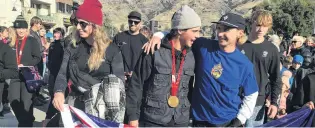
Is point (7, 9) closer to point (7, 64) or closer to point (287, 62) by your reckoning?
point (287, 62)

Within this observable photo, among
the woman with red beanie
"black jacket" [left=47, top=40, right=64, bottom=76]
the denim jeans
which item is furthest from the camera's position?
"black jacket" [left=47, top=40, right=64, bottom=76]

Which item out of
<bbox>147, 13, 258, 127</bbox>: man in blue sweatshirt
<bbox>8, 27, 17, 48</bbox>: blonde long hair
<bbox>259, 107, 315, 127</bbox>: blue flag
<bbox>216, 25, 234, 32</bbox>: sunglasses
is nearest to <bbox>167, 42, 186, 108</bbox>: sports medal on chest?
<bbox>147, 13, 258, 127</bbox>: man in blue sweatshirt

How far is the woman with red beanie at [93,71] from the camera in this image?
13.7 ft

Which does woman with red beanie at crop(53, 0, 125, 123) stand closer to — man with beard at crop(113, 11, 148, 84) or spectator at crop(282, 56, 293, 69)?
man with beard at crop(113, 11, 148, 84)

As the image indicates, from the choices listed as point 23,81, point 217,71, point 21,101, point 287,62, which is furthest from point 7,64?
point 287,62

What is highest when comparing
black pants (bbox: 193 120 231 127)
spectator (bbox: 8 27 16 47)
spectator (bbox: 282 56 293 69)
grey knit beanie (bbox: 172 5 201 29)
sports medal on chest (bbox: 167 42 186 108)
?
grey knit beanie (bbox: 172 5 201 29)

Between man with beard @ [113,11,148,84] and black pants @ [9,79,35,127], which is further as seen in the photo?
man with beard @ [113,11,148,84]

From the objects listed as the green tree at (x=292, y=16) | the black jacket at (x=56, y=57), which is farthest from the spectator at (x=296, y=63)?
the green tree at (x=292, y=16)

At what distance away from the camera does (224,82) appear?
3.94 metres

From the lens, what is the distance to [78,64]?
14.0ft

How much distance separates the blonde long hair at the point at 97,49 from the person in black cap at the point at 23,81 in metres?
3.01

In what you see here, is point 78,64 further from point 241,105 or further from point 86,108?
point 241,105

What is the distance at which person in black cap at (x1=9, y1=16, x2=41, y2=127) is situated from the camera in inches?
271

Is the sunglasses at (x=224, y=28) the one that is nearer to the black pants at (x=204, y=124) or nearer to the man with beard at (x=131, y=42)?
the black pants at (x=204, y=124)
